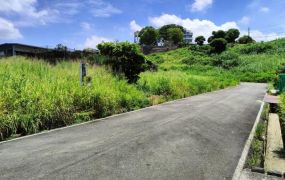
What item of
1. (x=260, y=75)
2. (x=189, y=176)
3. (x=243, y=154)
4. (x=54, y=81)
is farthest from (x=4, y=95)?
(x=260, y=75)

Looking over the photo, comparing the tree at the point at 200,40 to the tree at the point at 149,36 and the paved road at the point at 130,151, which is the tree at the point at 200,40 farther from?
the paved road at the point at 130,151

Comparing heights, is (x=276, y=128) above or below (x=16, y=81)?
below

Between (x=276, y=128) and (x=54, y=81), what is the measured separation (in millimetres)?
7500

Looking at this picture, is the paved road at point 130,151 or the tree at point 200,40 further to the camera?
the tree at point 200,40

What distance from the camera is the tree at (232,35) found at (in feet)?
286

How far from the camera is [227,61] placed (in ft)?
200

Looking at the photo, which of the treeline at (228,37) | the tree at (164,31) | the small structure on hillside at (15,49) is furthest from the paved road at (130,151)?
the tree at (164,31)

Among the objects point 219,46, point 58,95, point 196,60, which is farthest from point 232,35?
point 58,95

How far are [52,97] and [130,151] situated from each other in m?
3.67

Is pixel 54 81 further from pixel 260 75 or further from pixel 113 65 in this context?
pixel 260 75

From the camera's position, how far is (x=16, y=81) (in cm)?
968

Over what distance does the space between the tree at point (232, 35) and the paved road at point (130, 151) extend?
8034 cm

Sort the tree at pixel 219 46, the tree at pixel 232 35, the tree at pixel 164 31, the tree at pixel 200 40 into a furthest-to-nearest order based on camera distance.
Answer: the tree at pixel 164 31 < the tree at pixel 200 40 < the tree at pixel 232 35 < the tree at pixel 219 46

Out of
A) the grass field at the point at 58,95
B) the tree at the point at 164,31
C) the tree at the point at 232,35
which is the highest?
the tree at the point at 164,31
